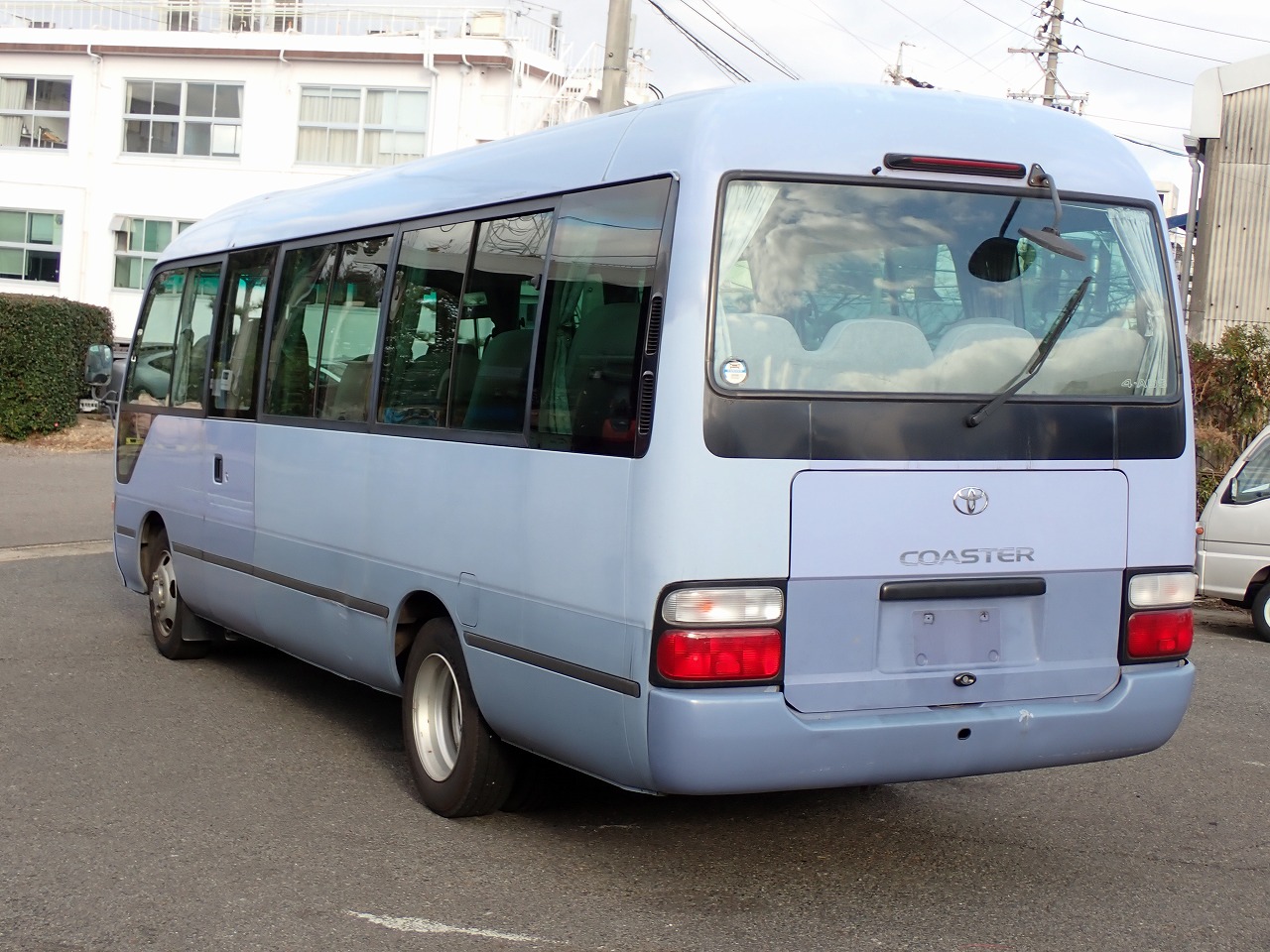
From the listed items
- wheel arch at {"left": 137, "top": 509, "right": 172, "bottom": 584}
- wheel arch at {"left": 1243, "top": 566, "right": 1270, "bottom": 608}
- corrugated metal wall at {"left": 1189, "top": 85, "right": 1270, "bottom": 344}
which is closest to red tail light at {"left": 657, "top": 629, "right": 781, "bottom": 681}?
wheel arch at {"left": 137, "top": 509, "right": 172, "bottom": 584}

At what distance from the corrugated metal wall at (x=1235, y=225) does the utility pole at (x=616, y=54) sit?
9.97 m

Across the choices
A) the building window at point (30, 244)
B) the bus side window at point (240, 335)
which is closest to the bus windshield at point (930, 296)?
the bus side window at point (240, 335)

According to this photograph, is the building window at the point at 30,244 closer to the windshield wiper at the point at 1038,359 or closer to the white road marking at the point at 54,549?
the white road marking at the point at 54,549

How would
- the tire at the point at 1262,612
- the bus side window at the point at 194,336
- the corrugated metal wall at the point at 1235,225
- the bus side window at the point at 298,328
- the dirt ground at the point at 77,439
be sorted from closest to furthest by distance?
the bus side window at the point at 298,328, the bus side window at the point at 194,336, the tire at the point at 1262,612, the corrugated metal wall at the point at 1235,225, the dirt ground at the point at 77,439

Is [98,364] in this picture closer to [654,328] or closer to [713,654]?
[654,328]

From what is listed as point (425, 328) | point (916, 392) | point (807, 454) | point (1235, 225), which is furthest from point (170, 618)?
point (1235, 225)

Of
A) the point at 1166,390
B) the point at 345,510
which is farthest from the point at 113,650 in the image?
the point at 1166,390

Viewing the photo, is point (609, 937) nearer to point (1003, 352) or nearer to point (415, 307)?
point (1003, 352)

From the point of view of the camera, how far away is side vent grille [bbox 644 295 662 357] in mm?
4661

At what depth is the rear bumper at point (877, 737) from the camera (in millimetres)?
4520

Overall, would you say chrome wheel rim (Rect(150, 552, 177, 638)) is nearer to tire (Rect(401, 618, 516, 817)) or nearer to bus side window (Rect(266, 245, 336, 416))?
bus side window (Rect(266, 245, 336, 416))

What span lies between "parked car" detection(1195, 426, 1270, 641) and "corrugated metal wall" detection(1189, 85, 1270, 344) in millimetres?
9487

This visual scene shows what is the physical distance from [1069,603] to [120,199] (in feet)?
106

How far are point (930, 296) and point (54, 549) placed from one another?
11198 mm
